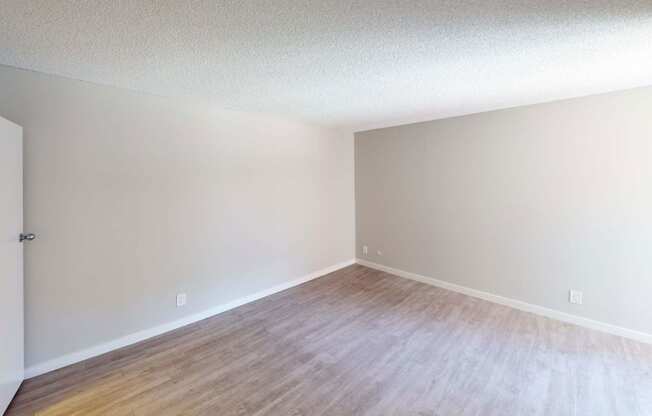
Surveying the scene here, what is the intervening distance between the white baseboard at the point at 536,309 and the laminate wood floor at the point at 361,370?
0.38ft

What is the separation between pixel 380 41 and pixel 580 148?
2.57 m

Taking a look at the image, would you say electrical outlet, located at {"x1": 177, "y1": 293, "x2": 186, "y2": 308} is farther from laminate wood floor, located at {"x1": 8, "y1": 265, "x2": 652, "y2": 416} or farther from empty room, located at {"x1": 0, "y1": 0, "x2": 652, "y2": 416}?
laminate wood floor, located at {"x1": 8, "y1": 265, "x2": 652, "y2": 416}

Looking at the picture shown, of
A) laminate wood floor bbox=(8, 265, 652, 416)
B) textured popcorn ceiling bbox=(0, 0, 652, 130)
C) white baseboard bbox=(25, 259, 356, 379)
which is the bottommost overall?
laminate wood floor bbox=(8, 265, 652, 416)

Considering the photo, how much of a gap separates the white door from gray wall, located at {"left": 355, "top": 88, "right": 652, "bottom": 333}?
4.02 meters

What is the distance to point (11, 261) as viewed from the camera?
183cm

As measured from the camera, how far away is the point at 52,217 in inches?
85.1

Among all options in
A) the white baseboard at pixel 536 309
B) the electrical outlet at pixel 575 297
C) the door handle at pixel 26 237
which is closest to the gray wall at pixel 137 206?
the door handle at pixel 26 237

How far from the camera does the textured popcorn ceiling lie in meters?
1.36

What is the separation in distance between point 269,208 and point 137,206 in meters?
1.46

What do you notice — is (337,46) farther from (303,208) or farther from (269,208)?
(303,208)

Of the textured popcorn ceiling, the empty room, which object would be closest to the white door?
the empty room

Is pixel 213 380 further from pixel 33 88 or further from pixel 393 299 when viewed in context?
pixel 33 88

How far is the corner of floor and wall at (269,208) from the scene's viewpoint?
221cm

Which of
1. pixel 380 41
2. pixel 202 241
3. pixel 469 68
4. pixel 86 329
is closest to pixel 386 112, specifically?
pixel 469 68
